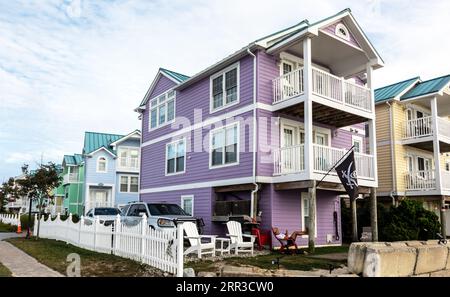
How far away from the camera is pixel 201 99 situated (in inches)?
780

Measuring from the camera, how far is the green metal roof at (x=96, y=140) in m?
40.8

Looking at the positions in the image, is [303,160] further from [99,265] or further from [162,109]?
[162,109]

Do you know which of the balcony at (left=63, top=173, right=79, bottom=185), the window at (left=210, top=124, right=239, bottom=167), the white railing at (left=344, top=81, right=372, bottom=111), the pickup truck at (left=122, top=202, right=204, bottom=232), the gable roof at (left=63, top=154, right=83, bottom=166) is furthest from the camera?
the gable roof at (left=63, top=154, right=83, bottom=166)

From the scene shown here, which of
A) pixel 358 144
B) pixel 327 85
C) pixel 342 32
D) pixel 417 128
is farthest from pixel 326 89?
pixel 417 128

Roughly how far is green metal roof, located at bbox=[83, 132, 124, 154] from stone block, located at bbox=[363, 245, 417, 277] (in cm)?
3615

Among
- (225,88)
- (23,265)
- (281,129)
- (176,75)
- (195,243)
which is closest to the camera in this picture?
(23,265)

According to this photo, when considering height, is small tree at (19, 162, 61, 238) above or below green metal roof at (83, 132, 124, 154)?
below

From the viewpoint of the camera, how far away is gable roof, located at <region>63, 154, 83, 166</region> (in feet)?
156

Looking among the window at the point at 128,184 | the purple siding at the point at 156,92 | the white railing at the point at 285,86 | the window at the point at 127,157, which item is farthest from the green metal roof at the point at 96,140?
the white railing at the point at 285,86

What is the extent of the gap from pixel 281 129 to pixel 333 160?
2516mm

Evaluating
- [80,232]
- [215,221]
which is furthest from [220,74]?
[80,232]

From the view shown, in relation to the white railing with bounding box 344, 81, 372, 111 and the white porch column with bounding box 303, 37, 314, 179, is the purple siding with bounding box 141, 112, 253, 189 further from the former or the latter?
the white railing with bounding box 344, 81, 372, 111

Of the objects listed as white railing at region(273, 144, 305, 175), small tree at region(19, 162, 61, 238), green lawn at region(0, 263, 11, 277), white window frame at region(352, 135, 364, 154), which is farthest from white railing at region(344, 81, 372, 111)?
small tree at region(19, 162, 61, 238)

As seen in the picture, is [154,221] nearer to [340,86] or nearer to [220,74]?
[220,74]
